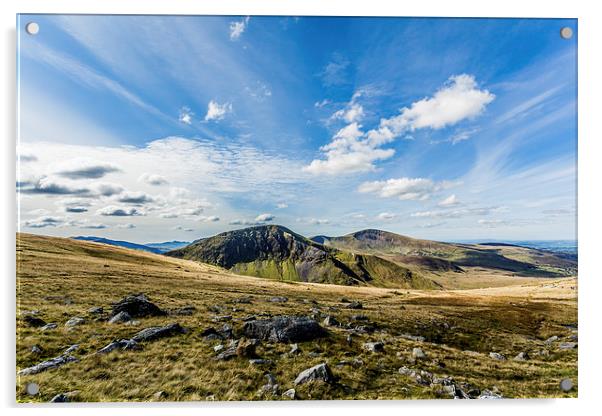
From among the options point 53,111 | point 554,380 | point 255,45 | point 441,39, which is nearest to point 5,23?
point 53,111

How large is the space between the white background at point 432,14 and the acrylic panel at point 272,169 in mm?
329

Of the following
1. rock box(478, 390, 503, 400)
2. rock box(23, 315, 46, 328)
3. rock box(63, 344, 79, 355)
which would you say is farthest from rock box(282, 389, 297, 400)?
rock box(23, 315, 46, 328)

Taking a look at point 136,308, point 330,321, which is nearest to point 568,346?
point 330,321

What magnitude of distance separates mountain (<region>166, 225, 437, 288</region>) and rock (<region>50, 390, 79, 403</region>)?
12196 cm

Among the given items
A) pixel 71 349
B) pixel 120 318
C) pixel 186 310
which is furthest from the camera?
pixel 186 310

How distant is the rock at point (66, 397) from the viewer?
289 inches

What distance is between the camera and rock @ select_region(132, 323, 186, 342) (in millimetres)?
8427

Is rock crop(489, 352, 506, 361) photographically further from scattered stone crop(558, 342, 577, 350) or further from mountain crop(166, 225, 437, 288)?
mountain crop(166, 225, 437, 288)

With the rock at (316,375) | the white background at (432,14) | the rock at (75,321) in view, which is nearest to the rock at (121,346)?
the rock at (75,321)

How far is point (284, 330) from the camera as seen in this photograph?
8844 millimetres

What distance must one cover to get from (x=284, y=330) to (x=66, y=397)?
634 centimetres

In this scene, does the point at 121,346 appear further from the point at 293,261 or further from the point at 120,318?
the point at 293,261

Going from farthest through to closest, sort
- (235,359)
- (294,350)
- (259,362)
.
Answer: (294,350) < (235,359) < (259,362)
